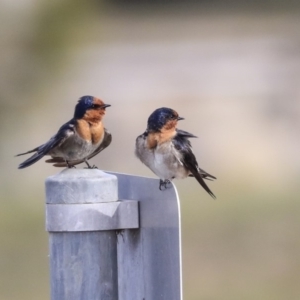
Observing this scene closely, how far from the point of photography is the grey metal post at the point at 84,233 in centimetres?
184

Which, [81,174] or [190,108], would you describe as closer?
[81,174]

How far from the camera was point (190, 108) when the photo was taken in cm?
1656

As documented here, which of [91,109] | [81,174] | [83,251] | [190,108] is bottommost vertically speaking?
[83,251]

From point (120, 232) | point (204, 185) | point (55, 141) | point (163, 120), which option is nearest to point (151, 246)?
point (120, 232)

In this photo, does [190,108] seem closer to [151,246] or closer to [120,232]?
[120,232]

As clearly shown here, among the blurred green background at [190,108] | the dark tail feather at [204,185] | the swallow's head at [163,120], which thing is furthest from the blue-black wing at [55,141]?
the blurred green background at [190,108]

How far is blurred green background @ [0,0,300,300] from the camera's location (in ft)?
27.3

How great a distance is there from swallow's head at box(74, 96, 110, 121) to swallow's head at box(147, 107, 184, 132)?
0.69 feet

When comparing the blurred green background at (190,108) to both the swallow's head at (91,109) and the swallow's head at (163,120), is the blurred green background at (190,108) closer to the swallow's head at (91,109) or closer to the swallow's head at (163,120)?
the swallow's head at (163,120)

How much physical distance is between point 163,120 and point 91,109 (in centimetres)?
30

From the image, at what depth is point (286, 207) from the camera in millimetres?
10117

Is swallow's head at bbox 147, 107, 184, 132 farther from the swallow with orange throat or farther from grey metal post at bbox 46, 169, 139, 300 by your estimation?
grey metal post at bbox 46, 169, 139, 300

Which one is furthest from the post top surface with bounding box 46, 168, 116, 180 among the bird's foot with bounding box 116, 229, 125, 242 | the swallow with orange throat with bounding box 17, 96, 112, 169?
the swallow with orange throat with bounding box 17, 96, 112, 169

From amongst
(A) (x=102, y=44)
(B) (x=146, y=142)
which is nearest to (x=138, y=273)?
(B) (x=146, y=142)
